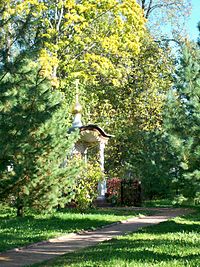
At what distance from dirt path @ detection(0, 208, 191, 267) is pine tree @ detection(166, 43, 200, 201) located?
223 centimetres

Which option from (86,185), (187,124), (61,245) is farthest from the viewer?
(86,185)

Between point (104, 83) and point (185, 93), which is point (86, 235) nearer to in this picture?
point (185, 93)

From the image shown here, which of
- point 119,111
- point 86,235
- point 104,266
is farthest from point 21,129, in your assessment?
point 119,111

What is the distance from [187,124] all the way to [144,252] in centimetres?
418

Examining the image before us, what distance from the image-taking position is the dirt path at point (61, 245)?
903 centimetres

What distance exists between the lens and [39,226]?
13.2 meters

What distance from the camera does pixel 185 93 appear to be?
38.8 ft

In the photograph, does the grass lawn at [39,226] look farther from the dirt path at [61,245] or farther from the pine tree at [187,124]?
the pine tree at [187,124]

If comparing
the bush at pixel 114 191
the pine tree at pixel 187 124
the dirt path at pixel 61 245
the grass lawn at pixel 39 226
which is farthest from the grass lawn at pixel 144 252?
the bush at pixel 114 191

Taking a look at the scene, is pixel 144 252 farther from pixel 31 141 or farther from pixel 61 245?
pixel 31 141

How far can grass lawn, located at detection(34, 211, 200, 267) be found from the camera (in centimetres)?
788

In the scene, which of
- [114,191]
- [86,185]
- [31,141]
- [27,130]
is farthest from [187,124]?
[114,191]

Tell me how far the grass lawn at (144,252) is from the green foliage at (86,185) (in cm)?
560

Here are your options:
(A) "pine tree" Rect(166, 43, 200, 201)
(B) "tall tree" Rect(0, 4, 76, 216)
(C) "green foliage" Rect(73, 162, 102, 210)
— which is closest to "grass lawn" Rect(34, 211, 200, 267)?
(A) "pine tree" Rect(166, 43, 200, 201)
